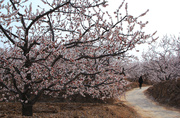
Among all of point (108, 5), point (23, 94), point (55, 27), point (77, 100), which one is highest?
point (108, 5)

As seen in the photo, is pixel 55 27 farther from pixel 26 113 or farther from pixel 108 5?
pixel 26 113

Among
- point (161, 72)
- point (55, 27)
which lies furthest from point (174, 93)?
point (55, 27)

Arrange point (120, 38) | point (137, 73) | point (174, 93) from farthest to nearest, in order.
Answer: point (137, 73) → point (174, 93) → point (120, 38)

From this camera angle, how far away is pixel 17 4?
5387mm

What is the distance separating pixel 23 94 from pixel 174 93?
12.8 meters

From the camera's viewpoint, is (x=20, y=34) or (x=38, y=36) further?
(x=38, y=36)

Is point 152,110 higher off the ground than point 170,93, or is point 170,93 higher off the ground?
point 170,93

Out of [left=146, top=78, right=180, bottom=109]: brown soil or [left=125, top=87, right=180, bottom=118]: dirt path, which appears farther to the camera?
[left=146, top=78, right=180, bottom=109]: brown soil

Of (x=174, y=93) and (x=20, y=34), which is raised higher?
(x=20, y=34)

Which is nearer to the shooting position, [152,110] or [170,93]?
A: [152,110]

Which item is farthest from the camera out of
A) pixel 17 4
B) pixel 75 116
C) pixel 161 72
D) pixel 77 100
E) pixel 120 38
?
pixel 161 72

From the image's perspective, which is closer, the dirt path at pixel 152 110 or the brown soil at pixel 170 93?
the dirt path at pixel 152 110

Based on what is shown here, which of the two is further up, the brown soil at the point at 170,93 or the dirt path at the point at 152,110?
the brown soil at the point at 170,93

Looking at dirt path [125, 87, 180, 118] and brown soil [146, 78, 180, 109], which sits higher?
brown soil [146, 78, 180, 109]
